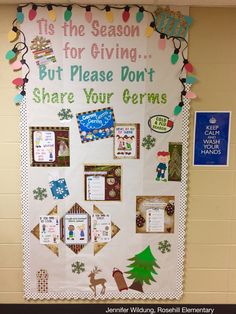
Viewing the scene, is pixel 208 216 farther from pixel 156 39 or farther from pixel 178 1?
pixel 178 1

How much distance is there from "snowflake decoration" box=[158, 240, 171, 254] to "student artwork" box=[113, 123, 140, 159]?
549 millimetres

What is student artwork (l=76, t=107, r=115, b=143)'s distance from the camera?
2062mm

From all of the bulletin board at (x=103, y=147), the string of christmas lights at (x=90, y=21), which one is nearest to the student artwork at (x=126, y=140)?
the bulletin board at (x=103, y=147)

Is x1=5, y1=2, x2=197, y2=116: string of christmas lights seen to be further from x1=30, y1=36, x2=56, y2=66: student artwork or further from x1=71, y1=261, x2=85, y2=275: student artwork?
x1=71, y1=261, x2=85, y2=275: student artwork

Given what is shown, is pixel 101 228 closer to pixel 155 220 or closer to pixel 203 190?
pixel 155 220

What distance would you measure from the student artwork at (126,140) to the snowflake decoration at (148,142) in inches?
1.4

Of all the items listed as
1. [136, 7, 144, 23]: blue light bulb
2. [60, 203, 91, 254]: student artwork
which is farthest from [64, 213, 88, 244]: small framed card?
[136, 7, 144, 23]: blue light bulb

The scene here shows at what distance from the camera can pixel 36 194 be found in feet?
6.97

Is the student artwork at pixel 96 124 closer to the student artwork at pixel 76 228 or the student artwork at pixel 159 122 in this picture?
the student artwork at pixel 159 122

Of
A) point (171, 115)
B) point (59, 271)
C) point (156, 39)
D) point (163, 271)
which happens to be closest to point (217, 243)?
point (163, 271)

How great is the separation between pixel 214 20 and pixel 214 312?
1.77m

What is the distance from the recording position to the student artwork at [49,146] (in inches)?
81.7

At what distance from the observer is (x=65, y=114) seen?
2.06 meters

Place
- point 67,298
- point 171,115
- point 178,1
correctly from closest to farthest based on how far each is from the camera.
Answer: point 178,1, point 171,115, point 67,298
